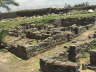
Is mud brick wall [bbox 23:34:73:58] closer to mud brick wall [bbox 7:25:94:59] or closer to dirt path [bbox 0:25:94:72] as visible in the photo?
mud brick wall [bbox 7:25:94:59]

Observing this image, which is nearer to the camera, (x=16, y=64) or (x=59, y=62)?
(x=59, y=62)

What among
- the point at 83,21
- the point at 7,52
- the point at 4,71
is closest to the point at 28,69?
the point at 4,71

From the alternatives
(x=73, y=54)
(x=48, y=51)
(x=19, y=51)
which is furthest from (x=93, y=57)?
(x=19, y=51)

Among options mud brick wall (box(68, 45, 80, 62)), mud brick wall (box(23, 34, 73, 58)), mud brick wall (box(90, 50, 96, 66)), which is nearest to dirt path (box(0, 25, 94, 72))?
mud brick wall (box(23, 34, 73, 58))

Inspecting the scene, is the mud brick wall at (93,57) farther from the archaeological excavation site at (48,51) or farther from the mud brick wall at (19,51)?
the mud brick wall at (19,51)

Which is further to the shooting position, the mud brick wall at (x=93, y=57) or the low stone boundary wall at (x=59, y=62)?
the mud brick wall at (x=93, y=57)

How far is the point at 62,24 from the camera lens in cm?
2420

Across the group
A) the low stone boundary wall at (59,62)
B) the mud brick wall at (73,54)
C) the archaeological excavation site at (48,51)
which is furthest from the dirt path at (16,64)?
the mud brick wall at (73,54)

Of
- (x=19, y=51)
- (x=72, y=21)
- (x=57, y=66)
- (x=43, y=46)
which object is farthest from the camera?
(x=72, y=21)

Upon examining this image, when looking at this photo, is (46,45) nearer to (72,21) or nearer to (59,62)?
(59,62)

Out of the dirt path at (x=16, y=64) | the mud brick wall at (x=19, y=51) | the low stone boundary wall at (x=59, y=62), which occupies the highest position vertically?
the low stone boundary wall at (x=59, y=62)

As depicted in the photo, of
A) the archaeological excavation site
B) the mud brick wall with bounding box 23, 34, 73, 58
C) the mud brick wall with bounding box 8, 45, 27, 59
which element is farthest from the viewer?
the mud brick wall with bounding box 23, 34, 73, 58

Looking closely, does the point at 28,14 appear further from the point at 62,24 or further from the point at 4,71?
the point at 4,71

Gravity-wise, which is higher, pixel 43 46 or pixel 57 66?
pixel 57 66
